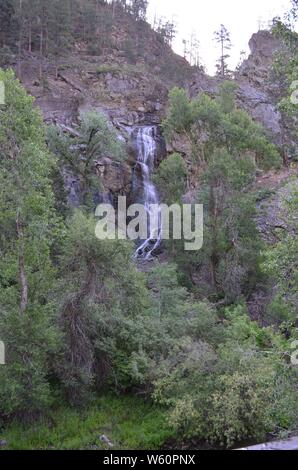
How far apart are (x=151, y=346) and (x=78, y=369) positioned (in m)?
2.82

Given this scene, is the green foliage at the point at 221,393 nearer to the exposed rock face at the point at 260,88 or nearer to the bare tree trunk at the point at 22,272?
the bare tree trunk at the point at 22,272

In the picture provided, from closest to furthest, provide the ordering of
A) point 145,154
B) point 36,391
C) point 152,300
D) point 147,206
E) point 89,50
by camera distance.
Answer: point 36,391 < point 152,300 < point 147,206 < point 145,154 < point 89,50

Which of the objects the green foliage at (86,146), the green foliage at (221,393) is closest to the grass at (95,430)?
the green foliage at (221,393)

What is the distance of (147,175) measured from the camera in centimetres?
3647

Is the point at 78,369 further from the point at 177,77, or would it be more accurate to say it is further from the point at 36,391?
the point at 177,77

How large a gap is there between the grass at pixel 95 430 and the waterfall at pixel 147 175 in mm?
15629

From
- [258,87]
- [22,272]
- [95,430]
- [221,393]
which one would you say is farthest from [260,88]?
[95,430]

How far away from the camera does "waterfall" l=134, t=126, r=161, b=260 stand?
3216 cm

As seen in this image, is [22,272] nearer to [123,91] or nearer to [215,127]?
[215,127]

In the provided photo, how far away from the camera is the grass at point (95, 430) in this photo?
14.2 meters

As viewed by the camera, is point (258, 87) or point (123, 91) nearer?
point (123, 91)

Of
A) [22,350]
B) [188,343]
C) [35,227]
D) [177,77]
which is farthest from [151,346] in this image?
[177,77]

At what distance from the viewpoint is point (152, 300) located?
19.7m

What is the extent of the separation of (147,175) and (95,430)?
24.1m
